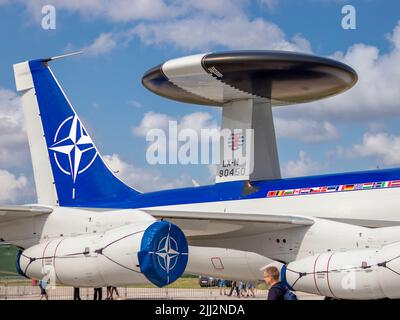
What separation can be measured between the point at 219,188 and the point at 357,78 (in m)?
7.52

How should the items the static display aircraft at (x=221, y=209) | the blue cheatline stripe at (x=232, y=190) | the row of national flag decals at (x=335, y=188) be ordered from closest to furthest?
the static display aircraft at (x=221, y=209) → the row of national flag decals at (x=335, y=188) → the blue cheatline stripe at (x=232, y=190)

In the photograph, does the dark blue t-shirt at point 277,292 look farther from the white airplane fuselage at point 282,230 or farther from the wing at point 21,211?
the wing at point 21,211

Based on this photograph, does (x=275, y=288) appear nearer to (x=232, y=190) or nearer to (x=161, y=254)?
(x=161, y=254)

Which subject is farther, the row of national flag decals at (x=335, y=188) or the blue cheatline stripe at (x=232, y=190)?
the blue cheatline stripe at (x=232, y=190)

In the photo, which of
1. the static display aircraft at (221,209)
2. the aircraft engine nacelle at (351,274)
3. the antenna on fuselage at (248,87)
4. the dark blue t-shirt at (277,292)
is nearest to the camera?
the dark blue t-shirt at (277,292)

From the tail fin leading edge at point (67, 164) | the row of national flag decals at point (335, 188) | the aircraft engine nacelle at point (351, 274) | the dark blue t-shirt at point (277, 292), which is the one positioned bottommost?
the aircraft engine nacelle at point (351, 274)

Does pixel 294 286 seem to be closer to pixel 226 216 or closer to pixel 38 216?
pixel 226 216

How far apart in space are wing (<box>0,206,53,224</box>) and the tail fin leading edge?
7477 millimetres

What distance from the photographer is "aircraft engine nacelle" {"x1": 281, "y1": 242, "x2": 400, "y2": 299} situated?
41.2 feet

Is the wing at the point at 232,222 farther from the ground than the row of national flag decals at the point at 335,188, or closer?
closer

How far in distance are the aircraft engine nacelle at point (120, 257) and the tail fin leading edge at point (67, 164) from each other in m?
8.70

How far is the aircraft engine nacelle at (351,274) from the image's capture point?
494 inches

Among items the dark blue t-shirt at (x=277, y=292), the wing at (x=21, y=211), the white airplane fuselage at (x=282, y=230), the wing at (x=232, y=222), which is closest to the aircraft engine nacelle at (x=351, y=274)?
the white airplane fuselage at (x=282, y=230)

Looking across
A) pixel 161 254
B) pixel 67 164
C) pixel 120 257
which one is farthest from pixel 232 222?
pixel 67 164
